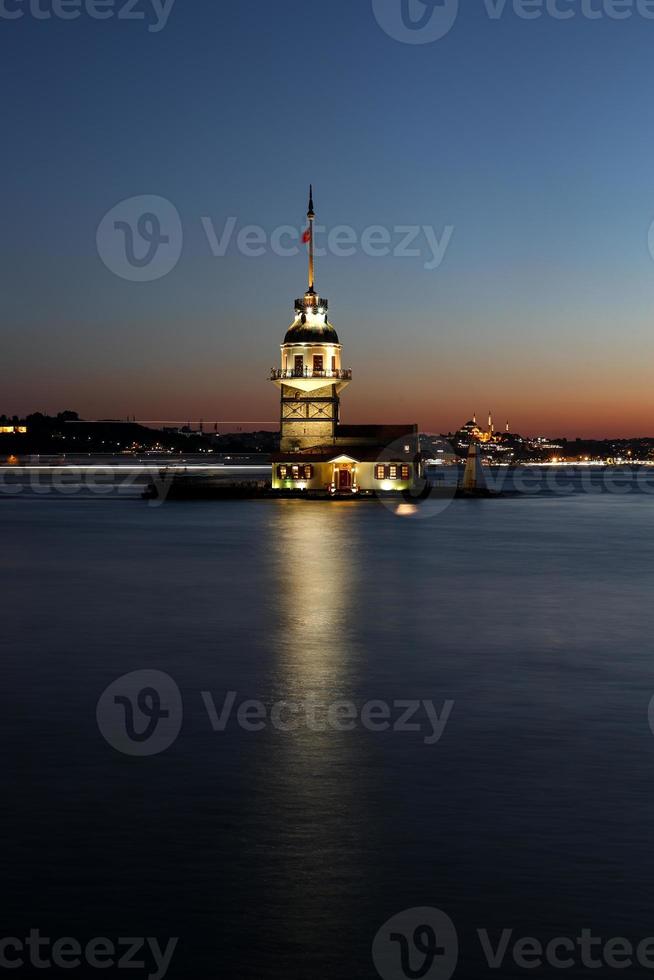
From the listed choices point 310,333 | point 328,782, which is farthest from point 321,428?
point 328,782

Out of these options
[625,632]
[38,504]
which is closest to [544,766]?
[625,632]

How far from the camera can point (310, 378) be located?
85.1m

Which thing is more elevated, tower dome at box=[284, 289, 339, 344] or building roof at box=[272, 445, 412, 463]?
tower dome at box=[284, 289, 339, 344]

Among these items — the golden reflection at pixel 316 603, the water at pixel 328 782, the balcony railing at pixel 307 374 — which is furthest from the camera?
the balcony railing at pixel 307 374

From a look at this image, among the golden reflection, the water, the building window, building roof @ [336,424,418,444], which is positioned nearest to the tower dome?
building roof @ [336,424,418,444]

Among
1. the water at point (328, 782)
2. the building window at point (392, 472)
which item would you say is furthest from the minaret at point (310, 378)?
the water at point (328, 782)

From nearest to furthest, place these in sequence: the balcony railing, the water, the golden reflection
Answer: the water → the golden reflection → the balcony railing

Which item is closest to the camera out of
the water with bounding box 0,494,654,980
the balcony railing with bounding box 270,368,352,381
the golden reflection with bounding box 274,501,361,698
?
the water with bounding box 0,494,654,980

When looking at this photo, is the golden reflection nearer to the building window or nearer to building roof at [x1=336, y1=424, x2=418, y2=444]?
building roof at [x1=336, y1=424, x2=418, y2=444]

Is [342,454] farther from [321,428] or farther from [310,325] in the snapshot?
[310,325]

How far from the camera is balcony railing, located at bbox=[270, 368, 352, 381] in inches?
3361

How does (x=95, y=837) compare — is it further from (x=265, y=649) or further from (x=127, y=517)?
(x=127, y=517)

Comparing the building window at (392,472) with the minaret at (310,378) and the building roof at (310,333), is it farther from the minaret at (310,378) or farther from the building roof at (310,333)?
the building roof at (310,333)

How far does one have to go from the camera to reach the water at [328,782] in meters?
9.47
